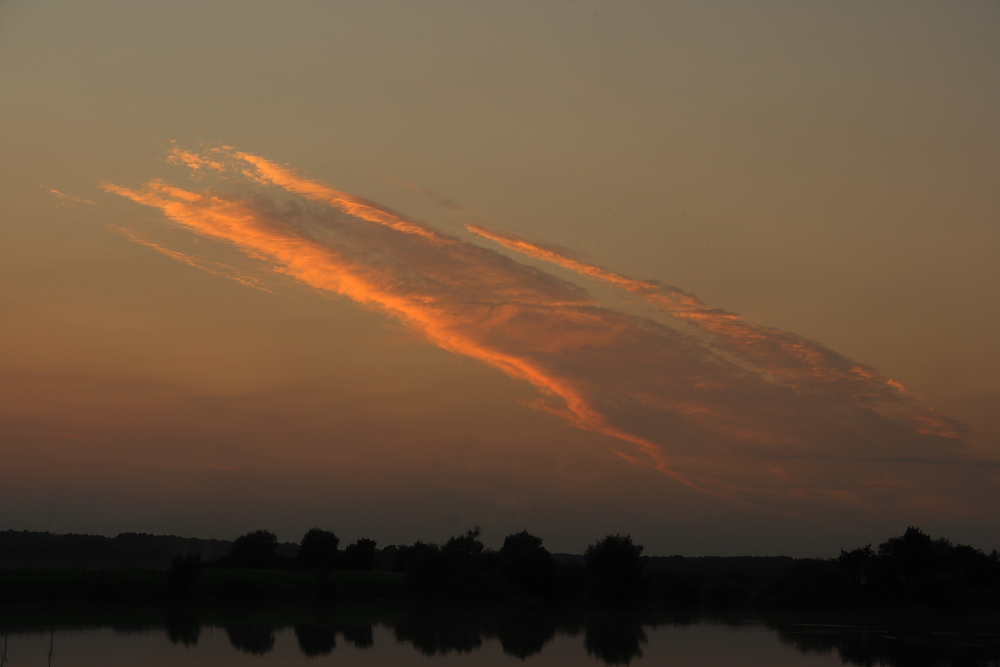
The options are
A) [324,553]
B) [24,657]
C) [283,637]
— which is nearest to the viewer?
[24,657]

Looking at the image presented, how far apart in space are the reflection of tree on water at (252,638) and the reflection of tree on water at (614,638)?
12.6m

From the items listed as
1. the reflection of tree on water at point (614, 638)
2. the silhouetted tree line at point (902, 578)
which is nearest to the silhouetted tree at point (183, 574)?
the reflection of tree on water at point (614, 638)

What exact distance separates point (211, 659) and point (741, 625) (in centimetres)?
3295

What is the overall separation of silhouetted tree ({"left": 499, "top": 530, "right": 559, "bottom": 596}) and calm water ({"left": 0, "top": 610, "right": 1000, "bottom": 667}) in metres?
18.9

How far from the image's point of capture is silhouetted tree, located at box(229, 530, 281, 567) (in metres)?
95.8

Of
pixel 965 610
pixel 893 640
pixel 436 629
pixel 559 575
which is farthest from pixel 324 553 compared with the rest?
pixel 893 640

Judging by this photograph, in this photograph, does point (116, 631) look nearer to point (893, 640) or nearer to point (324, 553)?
point (893, 640)

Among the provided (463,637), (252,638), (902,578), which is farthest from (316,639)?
(902,578)

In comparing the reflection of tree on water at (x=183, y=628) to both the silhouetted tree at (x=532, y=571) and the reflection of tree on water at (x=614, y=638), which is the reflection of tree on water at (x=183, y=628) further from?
the silhouetted tree at (x=532, y=571)

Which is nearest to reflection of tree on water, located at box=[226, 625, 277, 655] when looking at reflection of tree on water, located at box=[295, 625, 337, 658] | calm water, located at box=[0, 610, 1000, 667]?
calm water, located at box=[0, 610, 1000, 667]

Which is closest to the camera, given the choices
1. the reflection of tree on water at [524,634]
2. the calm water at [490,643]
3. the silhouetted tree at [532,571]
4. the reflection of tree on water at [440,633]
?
the calm water at [490,643]

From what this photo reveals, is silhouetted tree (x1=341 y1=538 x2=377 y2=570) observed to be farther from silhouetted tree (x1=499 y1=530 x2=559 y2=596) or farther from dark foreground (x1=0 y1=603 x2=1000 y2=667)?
dark foreground (x1=0 y1=603 x2=1000 y2=667)

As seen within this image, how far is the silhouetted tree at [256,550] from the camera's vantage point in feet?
314

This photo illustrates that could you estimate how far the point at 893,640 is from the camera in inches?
1617
